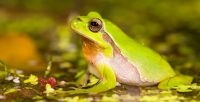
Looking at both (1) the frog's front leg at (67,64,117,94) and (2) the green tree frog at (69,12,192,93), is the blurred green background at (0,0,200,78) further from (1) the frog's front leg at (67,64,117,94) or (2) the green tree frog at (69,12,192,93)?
(1) the frog's front leg at (67,64,117,94)

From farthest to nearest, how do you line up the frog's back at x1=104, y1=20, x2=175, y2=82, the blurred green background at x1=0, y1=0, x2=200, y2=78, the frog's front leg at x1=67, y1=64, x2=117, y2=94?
the blurred green background at x1=0, y1=0, x2=200, y2=78 → the frog's back at x1=104, y1=20, x2=175, y2=82 → the frog's front leg at x1=67, y1=64, x2=117, y2=94

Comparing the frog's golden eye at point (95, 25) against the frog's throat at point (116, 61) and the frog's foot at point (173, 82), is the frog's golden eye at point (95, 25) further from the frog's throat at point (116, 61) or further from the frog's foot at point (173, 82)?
the frog's foot at point (173, 82)

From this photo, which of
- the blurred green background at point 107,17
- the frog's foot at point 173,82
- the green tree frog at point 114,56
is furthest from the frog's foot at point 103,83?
the blurred green background at point 107,17

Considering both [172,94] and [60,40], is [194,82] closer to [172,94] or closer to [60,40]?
[172,94]

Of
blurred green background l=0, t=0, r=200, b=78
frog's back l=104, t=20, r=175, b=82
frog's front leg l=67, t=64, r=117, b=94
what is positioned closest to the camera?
frog's front leg l=67, t=64, r=117, b=94

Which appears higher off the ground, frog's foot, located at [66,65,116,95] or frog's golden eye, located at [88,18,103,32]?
frog's golden eye, located at [88,18,103,32]

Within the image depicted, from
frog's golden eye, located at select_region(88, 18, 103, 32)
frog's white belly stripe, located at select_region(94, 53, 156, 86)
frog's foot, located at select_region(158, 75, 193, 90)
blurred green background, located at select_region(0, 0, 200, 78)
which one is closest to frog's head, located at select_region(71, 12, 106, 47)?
frog's golden eye, located at select_region(88, 18, 103, 32)

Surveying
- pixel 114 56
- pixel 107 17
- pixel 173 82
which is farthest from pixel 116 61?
pixel 107 17
